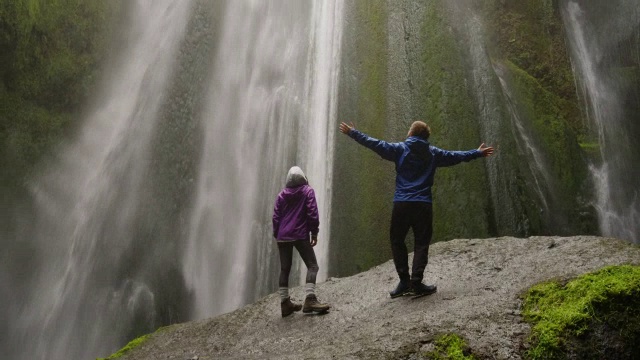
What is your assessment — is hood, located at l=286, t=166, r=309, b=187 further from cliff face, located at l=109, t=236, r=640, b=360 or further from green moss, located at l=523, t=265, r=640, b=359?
green moss, located at l=523, t=265, r=640, b=359

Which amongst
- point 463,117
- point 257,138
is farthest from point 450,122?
point 257,138

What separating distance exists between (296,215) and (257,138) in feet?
22.1

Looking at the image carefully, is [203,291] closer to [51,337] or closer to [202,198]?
[202,198]

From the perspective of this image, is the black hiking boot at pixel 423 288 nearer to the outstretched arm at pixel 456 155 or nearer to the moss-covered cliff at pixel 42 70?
the outstretched arm at pixel 456 155

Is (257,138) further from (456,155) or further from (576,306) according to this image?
(576,306)

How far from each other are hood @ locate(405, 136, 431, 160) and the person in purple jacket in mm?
1228

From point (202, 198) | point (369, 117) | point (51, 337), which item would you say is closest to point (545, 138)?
point (369, 117)

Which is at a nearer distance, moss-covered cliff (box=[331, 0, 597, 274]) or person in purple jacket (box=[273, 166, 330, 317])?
person in purple jacket (box=[273, 166, 330, 317])

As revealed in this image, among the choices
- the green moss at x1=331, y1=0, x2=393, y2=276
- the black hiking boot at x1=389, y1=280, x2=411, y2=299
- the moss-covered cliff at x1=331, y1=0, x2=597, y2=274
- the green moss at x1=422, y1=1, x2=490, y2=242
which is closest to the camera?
the black hiking boot at x1=389, y1=280, x2=411, y2=299

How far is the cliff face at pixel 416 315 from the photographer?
437 cm

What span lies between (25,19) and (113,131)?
3476mm

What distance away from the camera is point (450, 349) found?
13.6 ft

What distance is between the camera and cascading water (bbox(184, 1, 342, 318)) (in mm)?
11594

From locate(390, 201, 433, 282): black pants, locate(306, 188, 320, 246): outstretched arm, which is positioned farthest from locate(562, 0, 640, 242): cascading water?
locate(306, 188, 320, 246): outstretched arm
